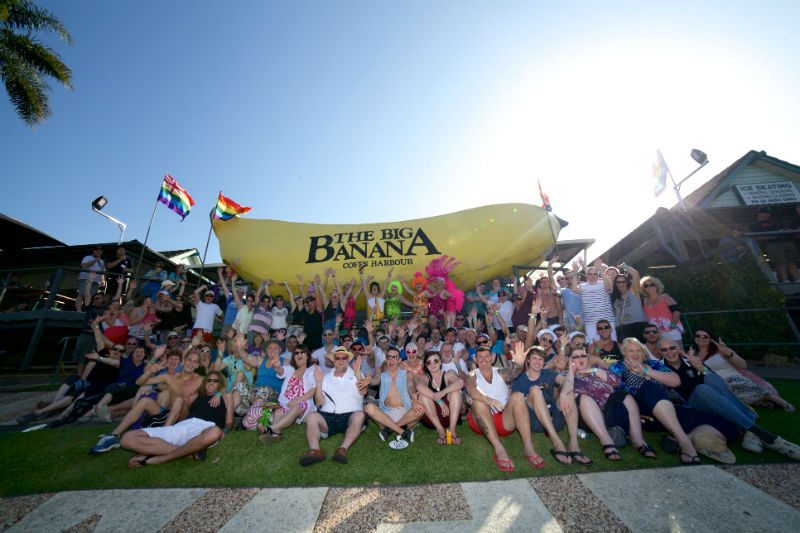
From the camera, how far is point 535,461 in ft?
10.2

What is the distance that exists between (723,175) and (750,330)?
1037 cm

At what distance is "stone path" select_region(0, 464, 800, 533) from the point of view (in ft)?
7.34

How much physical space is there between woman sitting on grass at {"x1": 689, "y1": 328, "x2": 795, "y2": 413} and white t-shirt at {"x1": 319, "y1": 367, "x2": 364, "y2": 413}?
4.31 meters

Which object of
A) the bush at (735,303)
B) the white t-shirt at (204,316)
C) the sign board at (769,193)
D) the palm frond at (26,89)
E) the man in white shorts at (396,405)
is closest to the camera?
the man in white shorts at (396,405)

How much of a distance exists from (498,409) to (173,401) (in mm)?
4217

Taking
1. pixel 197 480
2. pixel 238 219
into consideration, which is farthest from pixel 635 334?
pixel 238 219

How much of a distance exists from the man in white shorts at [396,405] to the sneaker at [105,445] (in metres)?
3.10

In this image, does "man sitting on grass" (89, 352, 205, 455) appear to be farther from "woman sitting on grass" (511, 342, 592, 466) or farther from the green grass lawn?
"woman sitting on grass" (511, 342, 592, 466)

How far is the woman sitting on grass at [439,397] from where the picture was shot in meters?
3.87

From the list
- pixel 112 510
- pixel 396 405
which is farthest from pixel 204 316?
pixel 396 405

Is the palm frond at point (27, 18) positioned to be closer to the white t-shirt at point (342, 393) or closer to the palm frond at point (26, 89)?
the palm frond at point (26, 89)

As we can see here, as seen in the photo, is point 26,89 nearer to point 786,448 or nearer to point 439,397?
point 439,397

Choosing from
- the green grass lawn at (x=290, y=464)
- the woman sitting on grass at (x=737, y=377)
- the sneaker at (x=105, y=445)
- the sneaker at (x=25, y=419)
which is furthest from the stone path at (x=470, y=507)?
the sneaker at (x=25, y=419)

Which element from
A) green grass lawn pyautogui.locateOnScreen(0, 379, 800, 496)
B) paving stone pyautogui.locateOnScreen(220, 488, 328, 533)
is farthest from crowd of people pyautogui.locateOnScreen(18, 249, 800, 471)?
paving stone pyautogui.locateOnScreen(220, 488, 328, 533)
